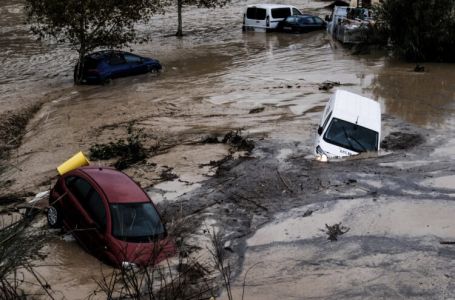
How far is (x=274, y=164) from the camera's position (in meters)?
14.4

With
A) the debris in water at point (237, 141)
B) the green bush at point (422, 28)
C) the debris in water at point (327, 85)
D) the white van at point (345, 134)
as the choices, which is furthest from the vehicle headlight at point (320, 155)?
the green bush at point (422, 28)

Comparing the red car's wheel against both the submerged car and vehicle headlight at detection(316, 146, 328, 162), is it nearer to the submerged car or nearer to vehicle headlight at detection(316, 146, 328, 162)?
vehicle headlight at detection(316, 146, 328, 162)

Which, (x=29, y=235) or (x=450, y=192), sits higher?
(x=29, y=235)

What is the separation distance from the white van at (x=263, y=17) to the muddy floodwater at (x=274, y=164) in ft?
17.9

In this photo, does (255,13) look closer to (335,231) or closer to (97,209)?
(335,231)

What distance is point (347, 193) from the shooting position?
1266cm

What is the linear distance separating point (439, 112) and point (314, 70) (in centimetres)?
733

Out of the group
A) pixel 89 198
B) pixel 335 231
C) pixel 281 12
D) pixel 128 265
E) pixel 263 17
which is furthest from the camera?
pixel 281 12

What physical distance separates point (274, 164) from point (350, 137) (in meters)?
1.83

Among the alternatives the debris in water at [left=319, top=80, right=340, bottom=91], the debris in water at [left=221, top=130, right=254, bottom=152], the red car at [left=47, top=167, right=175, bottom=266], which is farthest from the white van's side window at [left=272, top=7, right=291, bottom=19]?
the red car at [left=47, top=167, right=175, bottom=266]

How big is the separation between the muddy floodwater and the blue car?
25.0 inches

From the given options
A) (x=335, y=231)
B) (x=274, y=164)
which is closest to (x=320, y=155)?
(x=274, y=164)

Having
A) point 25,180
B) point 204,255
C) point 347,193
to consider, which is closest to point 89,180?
point 204,255

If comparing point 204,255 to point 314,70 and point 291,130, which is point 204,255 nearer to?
point 291,130
